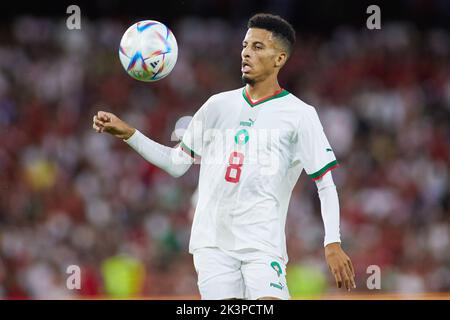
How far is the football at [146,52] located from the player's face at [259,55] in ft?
1.89

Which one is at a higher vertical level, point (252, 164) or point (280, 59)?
point (280, 59)

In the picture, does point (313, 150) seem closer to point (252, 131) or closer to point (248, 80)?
point (252, 131)

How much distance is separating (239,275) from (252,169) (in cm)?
59

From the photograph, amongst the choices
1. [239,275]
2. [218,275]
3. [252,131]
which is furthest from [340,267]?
[252,131]

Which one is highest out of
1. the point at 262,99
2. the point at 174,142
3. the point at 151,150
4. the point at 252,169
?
the point at 174,142

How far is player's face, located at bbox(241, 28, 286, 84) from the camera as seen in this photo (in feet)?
16.7

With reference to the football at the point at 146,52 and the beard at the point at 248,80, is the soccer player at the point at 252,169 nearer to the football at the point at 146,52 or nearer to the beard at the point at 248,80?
the beard at the point at 248,80

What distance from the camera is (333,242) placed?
15.9ft

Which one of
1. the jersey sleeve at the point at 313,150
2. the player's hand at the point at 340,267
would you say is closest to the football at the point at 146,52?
the jersey sleeve at the point at 313,150

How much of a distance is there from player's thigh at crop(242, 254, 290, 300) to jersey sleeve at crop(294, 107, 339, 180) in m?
0.56

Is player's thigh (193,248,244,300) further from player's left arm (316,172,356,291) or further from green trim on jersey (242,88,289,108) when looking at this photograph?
green trim on jersey (242,88,289,108)

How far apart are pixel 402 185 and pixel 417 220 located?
0.59m

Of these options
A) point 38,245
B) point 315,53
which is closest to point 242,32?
point 315,53

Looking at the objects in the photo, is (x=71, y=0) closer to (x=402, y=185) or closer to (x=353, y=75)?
(x=353, y=75)
